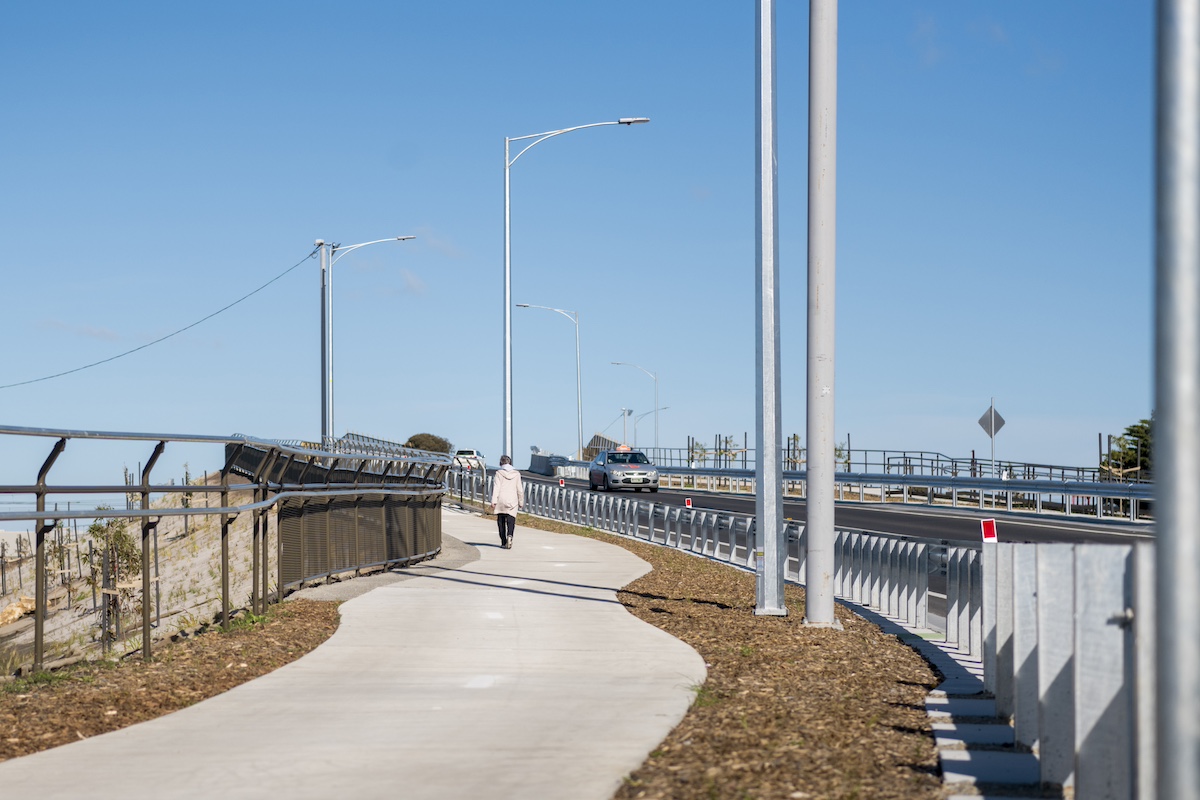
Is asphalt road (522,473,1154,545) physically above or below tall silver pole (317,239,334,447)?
below

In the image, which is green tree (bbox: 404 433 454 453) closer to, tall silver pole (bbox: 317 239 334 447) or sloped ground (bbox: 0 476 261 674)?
tall silver pole (bbox: 317 239 334 447)

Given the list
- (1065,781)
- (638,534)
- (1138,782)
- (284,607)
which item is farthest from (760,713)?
(638,534)

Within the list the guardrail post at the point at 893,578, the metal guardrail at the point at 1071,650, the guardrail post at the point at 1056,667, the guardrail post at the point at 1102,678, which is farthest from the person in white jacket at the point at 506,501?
the guardrail post at the point at 1102,678

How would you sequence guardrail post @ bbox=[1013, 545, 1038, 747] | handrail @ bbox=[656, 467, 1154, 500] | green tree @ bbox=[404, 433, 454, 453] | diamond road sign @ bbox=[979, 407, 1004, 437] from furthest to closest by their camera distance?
green tree @ bbox=[404, 433, 454, 453] → diamond road sign @ bbox=[979, 407, 1004, 437] → handrail @ bbox=[656, 467, 1154, 500] → guardrail post @ bbox=[1013, 545, 1038, 747]

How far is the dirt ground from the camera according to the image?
6.55 meters

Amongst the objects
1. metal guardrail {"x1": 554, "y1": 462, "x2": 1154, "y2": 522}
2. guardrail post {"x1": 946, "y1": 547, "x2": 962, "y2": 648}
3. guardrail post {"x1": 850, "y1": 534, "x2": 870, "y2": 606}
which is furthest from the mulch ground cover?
metal guardrail {"x1": 554, "y1": 462, "x2": 1154, "y2": 522}

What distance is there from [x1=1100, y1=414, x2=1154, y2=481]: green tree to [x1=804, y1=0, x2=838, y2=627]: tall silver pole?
48282 millimetres

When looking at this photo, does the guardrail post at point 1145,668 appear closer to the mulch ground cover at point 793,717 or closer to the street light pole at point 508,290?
the mulch ground cover at point 793,717

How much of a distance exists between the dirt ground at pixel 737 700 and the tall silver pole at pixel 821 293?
2.02 ft

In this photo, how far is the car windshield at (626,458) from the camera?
53.4m

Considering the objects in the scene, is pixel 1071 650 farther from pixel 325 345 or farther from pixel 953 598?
pixel 325 345

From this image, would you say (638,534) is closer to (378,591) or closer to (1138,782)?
(378,591)

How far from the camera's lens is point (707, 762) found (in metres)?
6.90

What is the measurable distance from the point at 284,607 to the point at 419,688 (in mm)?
4701
